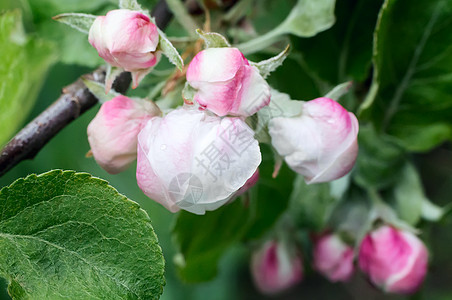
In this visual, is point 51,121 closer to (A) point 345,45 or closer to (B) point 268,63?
(B) point 268,63

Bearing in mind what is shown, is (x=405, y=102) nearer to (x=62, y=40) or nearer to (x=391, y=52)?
(x=391, y=52)

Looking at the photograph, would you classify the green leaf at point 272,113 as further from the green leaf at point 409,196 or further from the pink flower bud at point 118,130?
the green leaf at point 409,196

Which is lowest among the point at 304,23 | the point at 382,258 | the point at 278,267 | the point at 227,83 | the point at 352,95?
the point at 278,267

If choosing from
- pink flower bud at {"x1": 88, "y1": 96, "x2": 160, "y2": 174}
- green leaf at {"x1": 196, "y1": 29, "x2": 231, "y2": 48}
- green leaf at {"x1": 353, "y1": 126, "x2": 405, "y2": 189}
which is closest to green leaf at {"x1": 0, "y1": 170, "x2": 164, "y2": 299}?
→ pink flower bud at {"x1": 88, "y1": 96, "x2": 160, "y2": 174}

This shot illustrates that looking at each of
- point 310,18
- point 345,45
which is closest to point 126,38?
point 310,18

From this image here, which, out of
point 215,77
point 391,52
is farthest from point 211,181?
point 391,52
